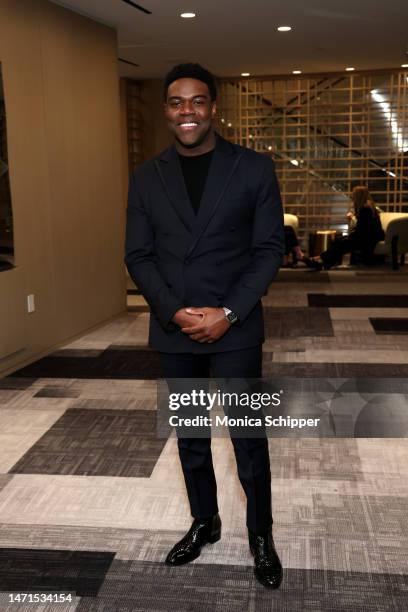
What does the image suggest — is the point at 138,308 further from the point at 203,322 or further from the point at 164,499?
the point at 203,322

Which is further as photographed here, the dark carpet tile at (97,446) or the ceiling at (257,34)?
the ceiling at (257,34)

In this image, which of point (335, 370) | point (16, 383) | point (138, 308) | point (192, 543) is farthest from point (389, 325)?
point (192, 543)

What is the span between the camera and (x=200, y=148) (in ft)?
7.16

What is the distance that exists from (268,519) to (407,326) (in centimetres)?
411

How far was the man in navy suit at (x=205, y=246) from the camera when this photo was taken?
6.95 feet

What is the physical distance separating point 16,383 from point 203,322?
2.92m

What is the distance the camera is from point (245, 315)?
2.14m

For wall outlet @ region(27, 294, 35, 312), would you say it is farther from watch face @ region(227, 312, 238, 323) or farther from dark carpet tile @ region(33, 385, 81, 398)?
watch face @ region(227, 312, 238, 323)

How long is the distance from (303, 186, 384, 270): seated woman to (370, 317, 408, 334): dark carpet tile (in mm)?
3307

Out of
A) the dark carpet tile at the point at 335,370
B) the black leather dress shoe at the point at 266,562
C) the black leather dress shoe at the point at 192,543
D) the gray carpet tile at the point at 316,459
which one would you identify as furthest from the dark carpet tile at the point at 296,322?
the black leather dress shoe at the point at 266,562

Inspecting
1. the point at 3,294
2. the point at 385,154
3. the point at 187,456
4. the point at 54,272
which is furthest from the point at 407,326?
the point at 385,154

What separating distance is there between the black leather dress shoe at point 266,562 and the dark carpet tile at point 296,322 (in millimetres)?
3538

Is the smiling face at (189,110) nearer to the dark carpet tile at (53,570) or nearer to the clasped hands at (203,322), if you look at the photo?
the clasped hands at (203,322)

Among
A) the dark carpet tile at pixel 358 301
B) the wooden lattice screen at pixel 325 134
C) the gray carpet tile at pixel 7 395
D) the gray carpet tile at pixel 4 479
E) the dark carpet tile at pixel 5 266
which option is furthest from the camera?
the wooden lattice screen at pixel 325 134
